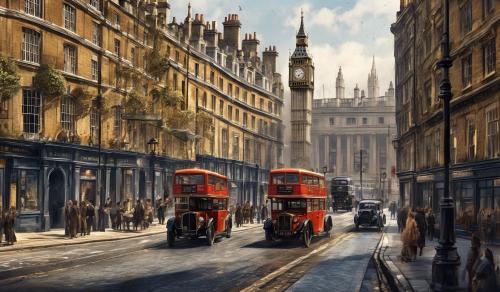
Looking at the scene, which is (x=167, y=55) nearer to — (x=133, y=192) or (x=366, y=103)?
(x=133, y=192)

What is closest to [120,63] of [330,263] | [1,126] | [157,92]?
[157,92]

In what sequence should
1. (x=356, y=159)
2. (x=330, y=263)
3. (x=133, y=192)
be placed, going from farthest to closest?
(x=356, y=159) < (x=133, y=192) < (x=330, y=263)

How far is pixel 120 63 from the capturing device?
43969mm

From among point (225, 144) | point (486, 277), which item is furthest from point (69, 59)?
point (486, 277)

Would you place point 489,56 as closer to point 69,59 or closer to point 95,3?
point 69,59

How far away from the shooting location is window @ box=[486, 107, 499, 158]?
1055 inches

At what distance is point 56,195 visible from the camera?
37.2 meters

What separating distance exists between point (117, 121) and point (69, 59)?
7.30 m

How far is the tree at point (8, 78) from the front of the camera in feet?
101

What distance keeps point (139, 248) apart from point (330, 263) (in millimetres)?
8897

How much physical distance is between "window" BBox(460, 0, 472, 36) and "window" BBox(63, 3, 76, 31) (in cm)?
2310

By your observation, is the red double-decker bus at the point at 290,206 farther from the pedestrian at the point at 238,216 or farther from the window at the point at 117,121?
the window at the point at 117,121

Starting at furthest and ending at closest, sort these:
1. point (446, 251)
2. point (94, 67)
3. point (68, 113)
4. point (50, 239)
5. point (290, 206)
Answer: point (94, 67), point (68, 113), point (50, 239), point (290, 206), point (446, 251)

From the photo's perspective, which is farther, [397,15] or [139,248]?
[397,15]
